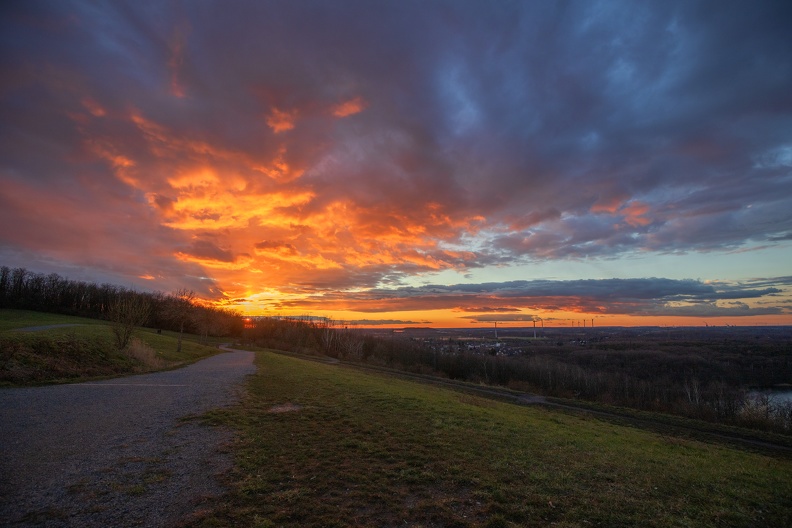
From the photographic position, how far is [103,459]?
7.28 meters

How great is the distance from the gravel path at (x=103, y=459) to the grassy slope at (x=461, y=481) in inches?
32.5

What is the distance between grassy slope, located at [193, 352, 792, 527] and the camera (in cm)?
536

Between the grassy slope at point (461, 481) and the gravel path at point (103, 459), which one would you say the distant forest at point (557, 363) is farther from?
the grassy slope at point (461, 481)

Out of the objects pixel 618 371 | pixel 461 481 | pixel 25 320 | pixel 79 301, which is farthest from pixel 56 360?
pixel 79 301

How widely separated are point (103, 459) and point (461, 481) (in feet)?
23.7

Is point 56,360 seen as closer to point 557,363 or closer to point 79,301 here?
point 557,363

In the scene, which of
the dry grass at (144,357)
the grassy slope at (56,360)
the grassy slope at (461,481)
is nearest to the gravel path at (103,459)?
the grassy slope at (461,481)

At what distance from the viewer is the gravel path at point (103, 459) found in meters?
5.17

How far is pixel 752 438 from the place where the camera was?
19.6 metres

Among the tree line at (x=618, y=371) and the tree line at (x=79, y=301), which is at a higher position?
the tree line at (x=79, y=301)

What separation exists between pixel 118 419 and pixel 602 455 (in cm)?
1374

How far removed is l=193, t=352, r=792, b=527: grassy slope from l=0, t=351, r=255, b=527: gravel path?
82 cm

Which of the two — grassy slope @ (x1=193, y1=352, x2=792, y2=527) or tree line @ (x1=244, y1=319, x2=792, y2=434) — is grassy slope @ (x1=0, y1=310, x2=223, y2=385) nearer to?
grassy slope @ (x1=193, y1=352, x2=792, y2=527)

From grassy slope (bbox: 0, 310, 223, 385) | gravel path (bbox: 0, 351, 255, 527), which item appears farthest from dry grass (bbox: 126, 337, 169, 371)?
gravel path (bbox: 0, 351, 255, 527)
